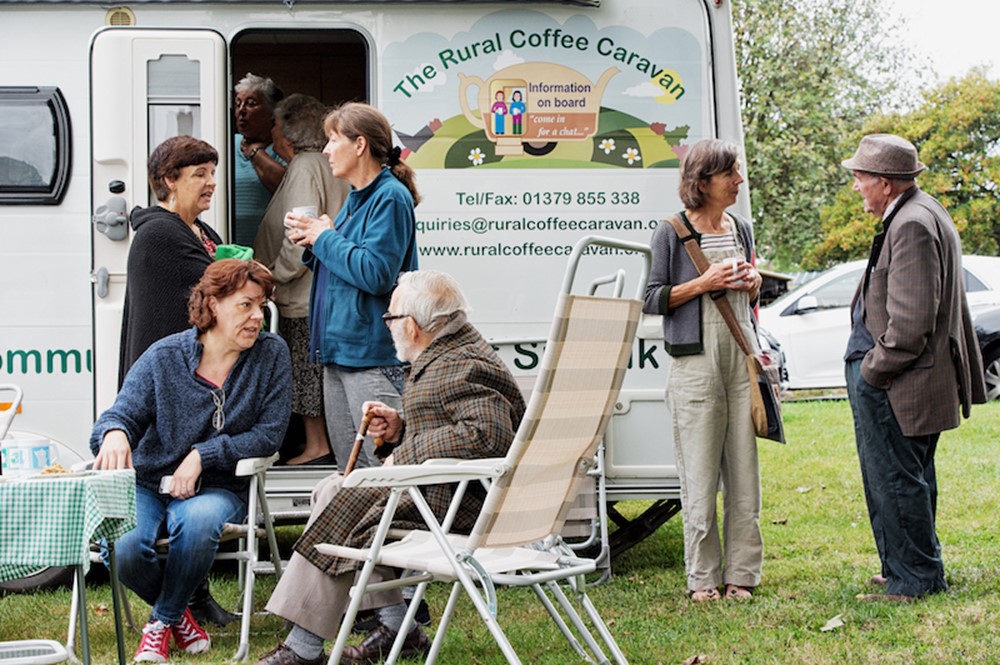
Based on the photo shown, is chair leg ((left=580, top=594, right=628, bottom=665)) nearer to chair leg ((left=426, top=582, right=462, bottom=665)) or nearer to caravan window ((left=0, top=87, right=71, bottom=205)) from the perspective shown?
chair leg ((left=426, top=582, right=462, bottom=665))

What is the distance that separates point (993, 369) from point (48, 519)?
10.2 meters

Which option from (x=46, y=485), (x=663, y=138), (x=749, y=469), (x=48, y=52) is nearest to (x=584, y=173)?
(x=663, y=138)

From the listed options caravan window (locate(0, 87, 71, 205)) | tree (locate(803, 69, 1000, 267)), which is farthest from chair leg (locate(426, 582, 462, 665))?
tree (locate(803, 69, 1000, 267))

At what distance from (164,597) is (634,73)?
276cm

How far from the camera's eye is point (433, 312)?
3.90 m

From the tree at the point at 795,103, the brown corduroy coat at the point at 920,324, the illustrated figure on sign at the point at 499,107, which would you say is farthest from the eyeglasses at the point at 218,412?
the tree at the point at 795,103

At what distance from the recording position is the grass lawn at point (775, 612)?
13.5ft

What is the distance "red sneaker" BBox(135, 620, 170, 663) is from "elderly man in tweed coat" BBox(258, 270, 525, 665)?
52 centimetres

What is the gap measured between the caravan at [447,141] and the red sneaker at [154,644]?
3.53ft

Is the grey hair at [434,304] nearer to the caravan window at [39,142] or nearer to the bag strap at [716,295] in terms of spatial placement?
the bag strap at [716,295]

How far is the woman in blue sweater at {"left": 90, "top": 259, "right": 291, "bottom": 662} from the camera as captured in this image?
4184mm

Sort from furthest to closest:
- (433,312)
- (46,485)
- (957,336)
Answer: (957,336), (433,312), (46,485)

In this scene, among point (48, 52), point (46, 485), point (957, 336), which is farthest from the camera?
point (48, 52)

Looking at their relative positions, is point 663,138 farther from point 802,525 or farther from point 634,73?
point 802,525
